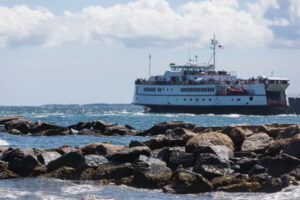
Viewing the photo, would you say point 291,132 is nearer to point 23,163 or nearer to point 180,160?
point 180,160

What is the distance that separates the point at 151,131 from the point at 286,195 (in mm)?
22030

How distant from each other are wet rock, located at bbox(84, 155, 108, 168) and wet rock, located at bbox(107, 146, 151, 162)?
0.29 m

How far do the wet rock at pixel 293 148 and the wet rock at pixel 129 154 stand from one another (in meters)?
3.99

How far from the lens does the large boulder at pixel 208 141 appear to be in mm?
16203

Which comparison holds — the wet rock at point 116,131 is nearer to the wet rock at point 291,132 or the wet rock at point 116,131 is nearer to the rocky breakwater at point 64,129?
the rocky breakwater at point 64,129

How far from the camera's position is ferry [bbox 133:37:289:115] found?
81.5 metres

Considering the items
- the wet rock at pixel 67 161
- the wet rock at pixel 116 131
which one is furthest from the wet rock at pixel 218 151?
the wet rock at pixel 116 131

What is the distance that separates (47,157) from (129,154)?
259cm

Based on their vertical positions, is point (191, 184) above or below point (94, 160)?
below

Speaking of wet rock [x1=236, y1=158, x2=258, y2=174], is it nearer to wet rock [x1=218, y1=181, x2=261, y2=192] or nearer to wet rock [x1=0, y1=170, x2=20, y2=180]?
wet rock [x1=218, y1=181, x2=261, y2=192]

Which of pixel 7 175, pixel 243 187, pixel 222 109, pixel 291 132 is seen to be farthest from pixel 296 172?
pixel 222 109

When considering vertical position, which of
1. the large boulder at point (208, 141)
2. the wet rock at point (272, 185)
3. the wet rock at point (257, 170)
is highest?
the large boulder at point (208, 141)

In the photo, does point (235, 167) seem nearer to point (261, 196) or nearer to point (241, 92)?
point (261, 196)

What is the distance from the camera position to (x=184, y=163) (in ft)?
50.0
